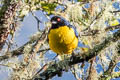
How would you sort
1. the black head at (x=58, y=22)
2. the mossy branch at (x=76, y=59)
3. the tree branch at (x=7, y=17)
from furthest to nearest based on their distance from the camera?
the black head at (x=58, y=22) → the tree branch at (x=7, y=17) → the mossy branch at (x=76, y=59)

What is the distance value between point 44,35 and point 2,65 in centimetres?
31

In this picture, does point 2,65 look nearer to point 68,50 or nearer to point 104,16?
point 68,50

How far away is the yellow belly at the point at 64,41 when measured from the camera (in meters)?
1.47

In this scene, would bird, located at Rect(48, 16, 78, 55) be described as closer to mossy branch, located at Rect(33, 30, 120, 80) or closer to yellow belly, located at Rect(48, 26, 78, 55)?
yellow belly, located at Rect(48, 26, 78, 55)

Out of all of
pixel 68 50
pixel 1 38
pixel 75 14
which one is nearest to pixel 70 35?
pixel 68 50

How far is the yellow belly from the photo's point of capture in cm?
147

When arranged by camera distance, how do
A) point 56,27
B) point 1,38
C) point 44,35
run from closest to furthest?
1. point 1,38
2. point 56,27
3. point 44,35

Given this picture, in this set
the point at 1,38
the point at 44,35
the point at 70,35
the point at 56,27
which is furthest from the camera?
the point at 44,35

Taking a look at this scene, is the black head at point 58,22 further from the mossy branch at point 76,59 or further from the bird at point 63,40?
the mossy branch at point 76,59

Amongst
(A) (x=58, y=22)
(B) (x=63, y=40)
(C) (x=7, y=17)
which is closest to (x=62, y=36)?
(B) (x=63, y=40)

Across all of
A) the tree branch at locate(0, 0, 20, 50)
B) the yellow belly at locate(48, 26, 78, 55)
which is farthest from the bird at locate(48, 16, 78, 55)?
the tree branch at locate(0, 0, 20, 50)

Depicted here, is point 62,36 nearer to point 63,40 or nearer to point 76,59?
point 63,40

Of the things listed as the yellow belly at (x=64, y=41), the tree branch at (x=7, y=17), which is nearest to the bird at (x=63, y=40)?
the yellow belly at (x=64, y=41)

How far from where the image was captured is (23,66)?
5.13 feet
